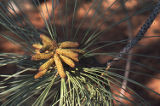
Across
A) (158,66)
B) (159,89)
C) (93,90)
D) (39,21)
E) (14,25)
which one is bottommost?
(159,89)

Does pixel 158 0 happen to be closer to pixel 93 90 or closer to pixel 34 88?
pixel 93 90

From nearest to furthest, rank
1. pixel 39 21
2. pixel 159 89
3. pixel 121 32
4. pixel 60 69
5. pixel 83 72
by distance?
1. pixel 60 69
2. pixel 83 72
3. pixel 159 89
4. pixel 121 32
5. pixel 39 21

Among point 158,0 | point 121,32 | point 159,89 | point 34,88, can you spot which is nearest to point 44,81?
point 34,88

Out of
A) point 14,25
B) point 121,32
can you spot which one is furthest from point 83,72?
point 121,32

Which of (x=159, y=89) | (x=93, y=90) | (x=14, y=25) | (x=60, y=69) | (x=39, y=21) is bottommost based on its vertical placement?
(x=159, y=89)

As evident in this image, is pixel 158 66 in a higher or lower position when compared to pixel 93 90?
lower

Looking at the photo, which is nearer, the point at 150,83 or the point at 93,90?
the point at 93,90

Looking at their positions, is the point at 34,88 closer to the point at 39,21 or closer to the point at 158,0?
the point at 158,0

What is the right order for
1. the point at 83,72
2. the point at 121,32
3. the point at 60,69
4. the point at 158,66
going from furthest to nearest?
the point at 121,32 < the point at 158,66 < the point at 83,72 < the point at 60,69

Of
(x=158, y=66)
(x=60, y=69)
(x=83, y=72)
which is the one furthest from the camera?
(x=158, y=66)
